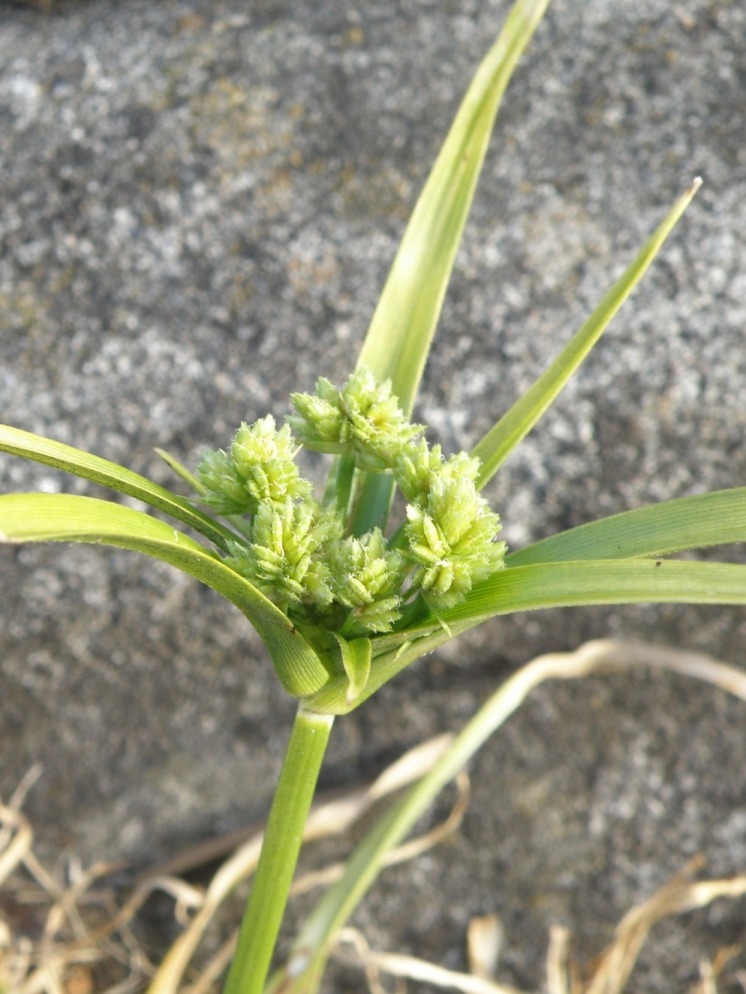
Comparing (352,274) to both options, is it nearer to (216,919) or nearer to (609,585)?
(609,585)

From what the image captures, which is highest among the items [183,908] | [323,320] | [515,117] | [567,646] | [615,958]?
[515,117]

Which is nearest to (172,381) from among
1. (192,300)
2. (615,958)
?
(192,300)

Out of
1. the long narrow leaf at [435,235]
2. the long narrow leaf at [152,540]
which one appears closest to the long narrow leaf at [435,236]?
the long narrow leaf at [435,235]

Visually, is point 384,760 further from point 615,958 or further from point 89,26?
point 89,26

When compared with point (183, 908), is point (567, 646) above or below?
above

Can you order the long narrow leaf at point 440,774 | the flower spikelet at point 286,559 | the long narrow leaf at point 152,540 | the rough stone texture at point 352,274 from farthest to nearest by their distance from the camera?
the rough stone texture at point 352,274 < the long narrow leaf at point 440,774 < the flower spikelet at point 286,559 < the long narrow leaf at point 152,540

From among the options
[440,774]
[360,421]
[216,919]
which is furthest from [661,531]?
[216,919]

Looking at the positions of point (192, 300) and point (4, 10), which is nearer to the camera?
point (192, 300)

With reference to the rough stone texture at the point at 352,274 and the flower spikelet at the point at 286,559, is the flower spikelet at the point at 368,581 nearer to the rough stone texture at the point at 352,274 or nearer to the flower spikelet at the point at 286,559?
the flower spikelet at the point at 286,559
